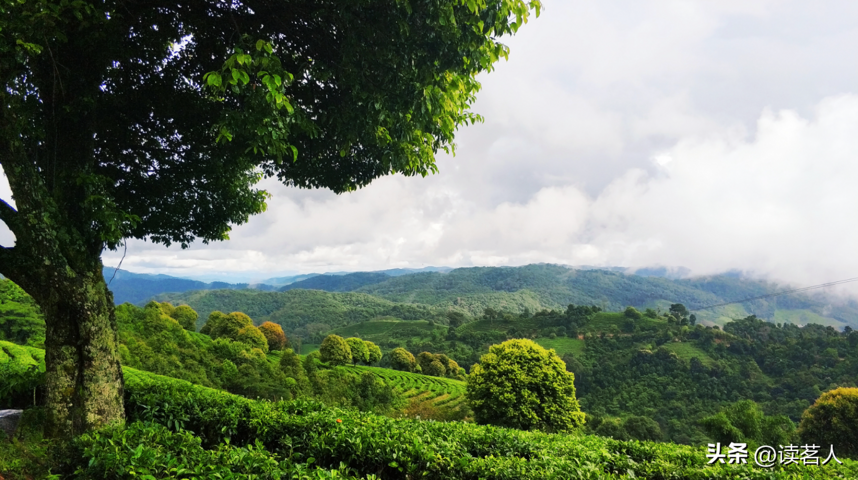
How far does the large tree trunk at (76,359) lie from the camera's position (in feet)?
13.1

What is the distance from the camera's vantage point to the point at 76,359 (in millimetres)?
4109

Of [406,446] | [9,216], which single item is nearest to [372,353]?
[406,446]

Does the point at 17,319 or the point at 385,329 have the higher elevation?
the point at 17,319

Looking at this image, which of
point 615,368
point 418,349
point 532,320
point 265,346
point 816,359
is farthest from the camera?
point 532,320

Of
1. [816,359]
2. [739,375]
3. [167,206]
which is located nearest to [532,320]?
[739,375]

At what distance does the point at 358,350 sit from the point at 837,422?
1666 inches

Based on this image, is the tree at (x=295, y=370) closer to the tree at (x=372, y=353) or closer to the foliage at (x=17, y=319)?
the foliage at (x=17, y=319)

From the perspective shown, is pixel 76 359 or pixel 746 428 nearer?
pixel 76 359

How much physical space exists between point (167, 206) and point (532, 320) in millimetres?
94358

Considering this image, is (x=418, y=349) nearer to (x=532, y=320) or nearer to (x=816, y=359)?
(x=532, y=320)

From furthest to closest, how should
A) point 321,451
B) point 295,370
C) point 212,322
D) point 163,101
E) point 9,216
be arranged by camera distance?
point 212,322
point 295,370
point 163,101
point 321,451
point 9,216

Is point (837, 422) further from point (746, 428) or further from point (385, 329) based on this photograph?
point (385, 329)

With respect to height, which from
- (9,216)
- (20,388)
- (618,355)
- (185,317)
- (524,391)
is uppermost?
(9,216)

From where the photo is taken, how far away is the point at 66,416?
4027 mm
